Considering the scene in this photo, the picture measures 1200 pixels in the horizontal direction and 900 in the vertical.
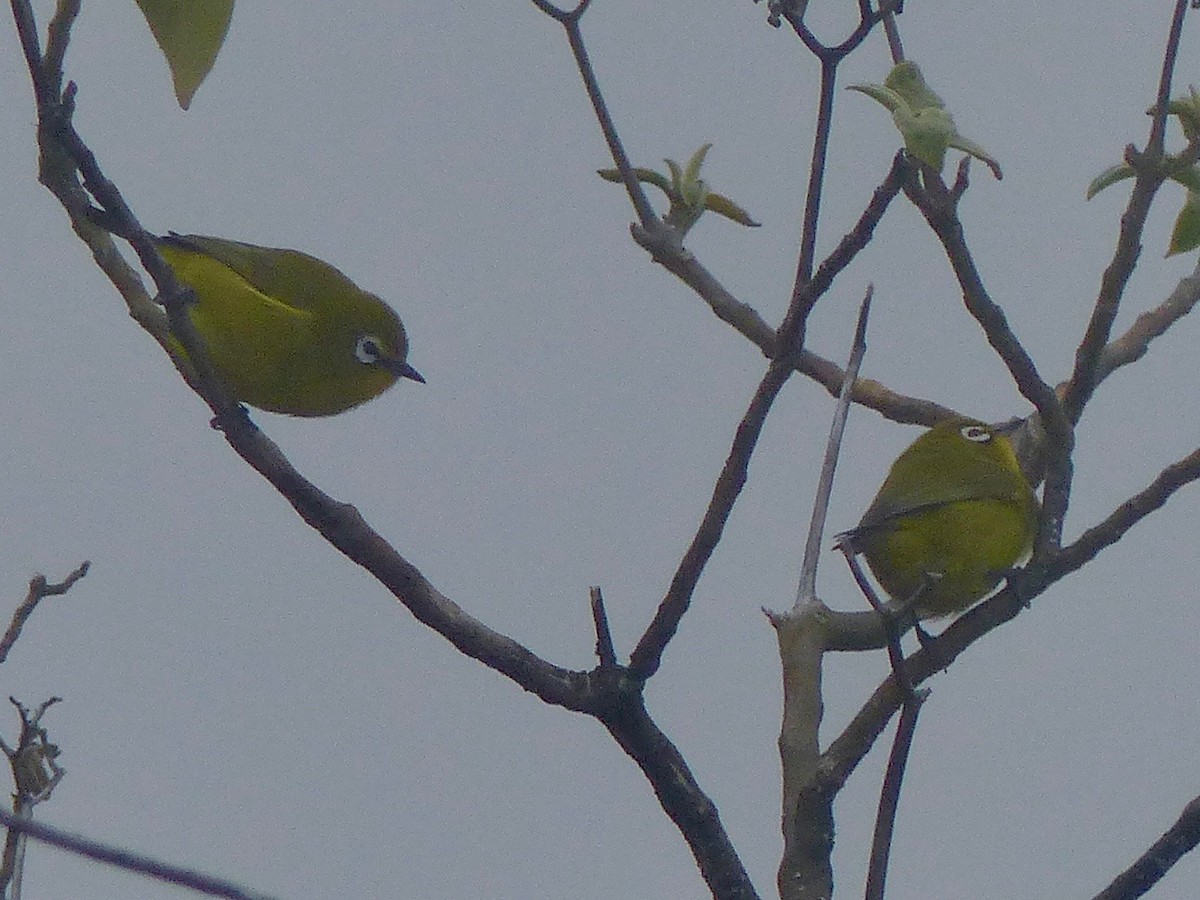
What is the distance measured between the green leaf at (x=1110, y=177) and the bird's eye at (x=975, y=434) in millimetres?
1532

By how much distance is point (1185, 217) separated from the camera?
11.1 ft

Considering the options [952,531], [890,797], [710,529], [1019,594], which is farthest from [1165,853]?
[952,531]

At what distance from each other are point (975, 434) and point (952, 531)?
759mm

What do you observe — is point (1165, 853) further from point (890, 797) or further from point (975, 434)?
point (975, 434)

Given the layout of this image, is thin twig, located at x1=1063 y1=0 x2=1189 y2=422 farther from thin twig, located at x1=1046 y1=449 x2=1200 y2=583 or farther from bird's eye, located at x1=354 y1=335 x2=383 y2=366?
bird's eye, located at x1=354 y1=335 x2=383 y2=366

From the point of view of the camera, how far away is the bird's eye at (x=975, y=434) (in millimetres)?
5250

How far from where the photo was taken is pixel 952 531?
15.8 ft

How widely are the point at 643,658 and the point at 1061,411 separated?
47.2 inches

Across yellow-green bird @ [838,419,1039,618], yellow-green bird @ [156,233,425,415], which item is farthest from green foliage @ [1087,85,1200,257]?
yellow-green bird @ [156,233,425,415]

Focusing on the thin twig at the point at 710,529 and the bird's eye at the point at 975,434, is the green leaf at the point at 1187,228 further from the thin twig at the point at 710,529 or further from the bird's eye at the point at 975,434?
the bird's eye at the point at 975,434

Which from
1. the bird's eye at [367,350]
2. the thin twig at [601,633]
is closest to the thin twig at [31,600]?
the thin twig at [601,633]

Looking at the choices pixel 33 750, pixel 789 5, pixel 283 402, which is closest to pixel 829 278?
pixel 789 5

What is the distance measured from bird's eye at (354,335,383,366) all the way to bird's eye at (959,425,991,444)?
1979 mm

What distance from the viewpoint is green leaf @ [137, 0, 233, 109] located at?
158cm
